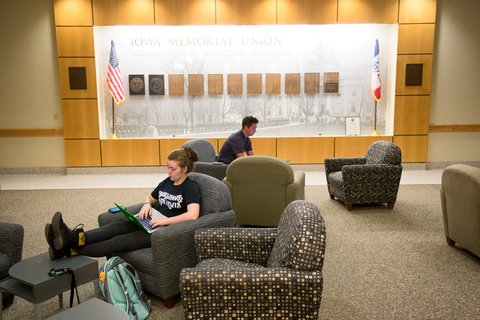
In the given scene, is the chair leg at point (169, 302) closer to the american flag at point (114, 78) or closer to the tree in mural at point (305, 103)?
the american flag at point (114, 78)

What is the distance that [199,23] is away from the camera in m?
8.05

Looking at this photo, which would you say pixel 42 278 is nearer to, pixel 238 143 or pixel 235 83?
pixel 238 143

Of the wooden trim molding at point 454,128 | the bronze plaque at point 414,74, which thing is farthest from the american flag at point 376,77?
the wooden trim molding at point 454,128

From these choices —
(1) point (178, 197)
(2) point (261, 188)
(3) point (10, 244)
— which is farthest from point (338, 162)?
(3) point (10, 244)

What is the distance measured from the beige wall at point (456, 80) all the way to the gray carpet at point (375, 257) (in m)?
2.53

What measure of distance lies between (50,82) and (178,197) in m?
6.29

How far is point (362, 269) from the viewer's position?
12.0ft

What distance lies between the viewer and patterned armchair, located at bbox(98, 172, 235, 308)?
113 inches

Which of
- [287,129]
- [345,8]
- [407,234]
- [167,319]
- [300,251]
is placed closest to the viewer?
[300,251]

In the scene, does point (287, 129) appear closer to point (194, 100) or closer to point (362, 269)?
point (194, 100)

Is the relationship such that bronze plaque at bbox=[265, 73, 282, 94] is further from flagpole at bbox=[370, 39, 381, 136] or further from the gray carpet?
the gray carpet

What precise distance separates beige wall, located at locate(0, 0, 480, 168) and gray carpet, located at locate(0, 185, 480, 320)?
2211mm

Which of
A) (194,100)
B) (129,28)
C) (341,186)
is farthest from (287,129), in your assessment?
(129,28)

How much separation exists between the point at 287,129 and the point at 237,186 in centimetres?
429
